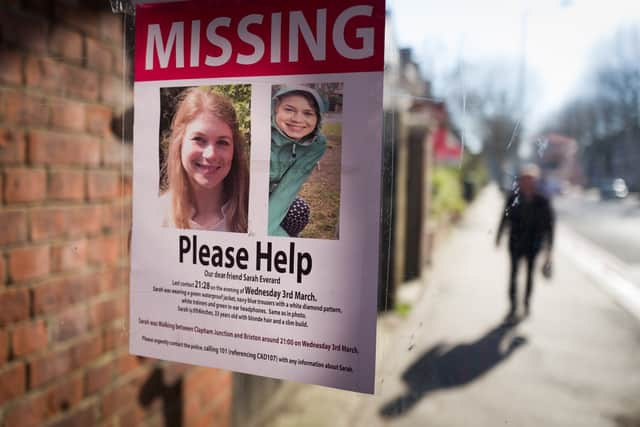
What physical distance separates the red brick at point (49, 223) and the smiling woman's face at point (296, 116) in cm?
56

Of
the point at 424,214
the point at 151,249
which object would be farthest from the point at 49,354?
the point at 424,214

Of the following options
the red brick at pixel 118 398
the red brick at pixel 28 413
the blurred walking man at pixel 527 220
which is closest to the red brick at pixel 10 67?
the red brick at pixel 28 413

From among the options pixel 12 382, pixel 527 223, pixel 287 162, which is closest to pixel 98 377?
pixel 12 382

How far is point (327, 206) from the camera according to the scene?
0.70 meters

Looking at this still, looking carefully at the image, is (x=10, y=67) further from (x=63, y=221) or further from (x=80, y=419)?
(x=80, y=419)

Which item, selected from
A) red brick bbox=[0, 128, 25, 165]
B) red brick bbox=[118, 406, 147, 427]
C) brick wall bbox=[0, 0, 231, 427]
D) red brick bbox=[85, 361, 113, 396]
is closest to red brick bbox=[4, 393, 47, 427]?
brick wall bbox=[0, 0, 231, 427]

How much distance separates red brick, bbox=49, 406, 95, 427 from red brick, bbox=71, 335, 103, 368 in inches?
3.9

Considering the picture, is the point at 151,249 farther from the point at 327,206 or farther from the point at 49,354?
the point at 49,354

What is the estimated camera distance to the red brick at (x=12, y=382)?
944 mm

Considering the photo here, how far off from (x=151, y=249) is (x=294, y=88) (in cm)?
33

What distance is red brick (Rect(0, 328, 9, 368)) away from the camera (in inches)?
36.6

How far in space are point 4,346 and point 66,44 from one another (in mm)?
601

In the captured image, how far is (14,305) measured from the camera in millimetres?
944

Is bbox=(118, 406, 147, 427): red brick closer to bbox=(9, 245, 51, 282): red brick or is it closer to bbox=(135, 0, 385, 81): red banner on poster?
bbox=(9, 245, 51, 282): red brick
